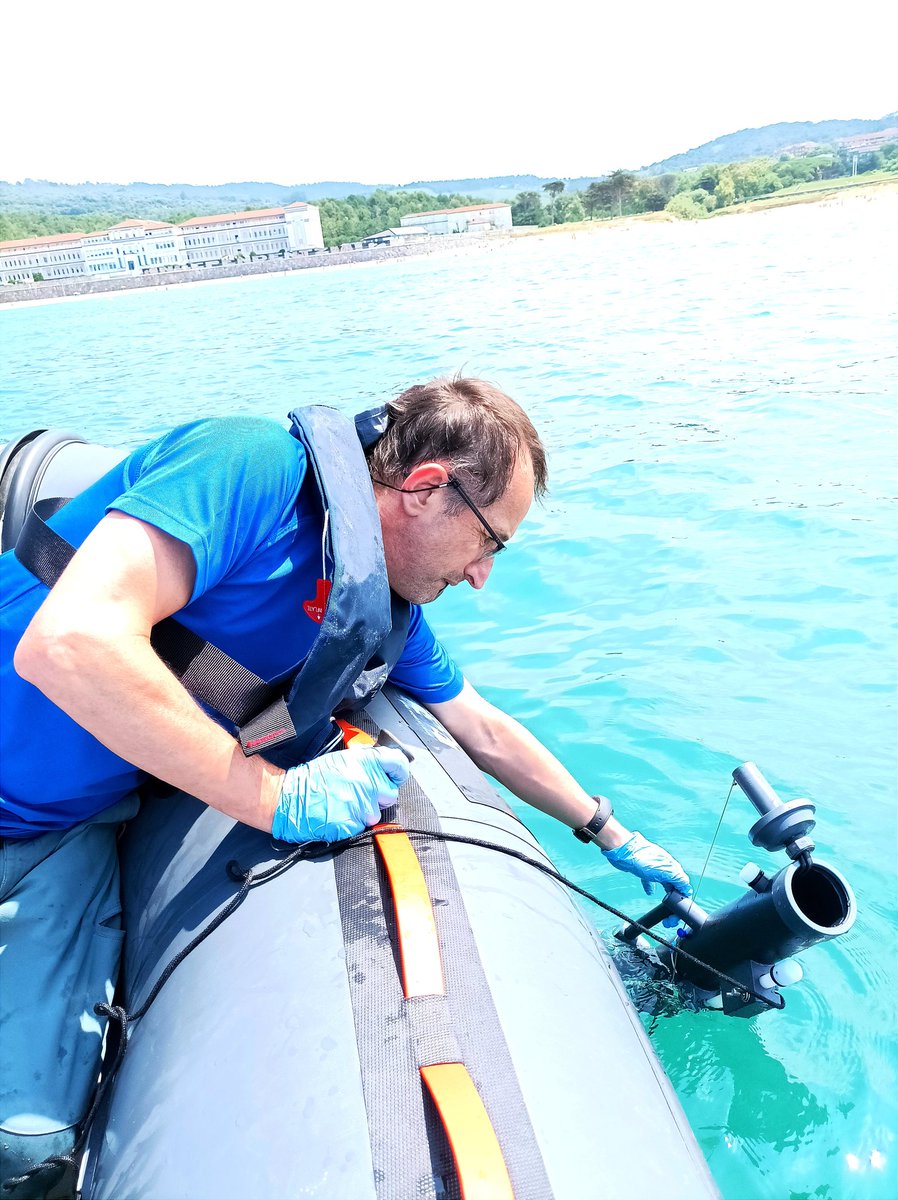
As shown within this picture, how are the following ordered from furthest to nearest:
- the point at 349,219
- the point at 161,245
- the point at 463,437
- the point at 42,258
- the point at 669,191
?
the point at 349,219
the point at 161,245
the point at 42,258
the point at 669,191
the point at 463,437

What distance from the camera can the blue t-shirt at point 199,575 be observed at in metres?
1.48

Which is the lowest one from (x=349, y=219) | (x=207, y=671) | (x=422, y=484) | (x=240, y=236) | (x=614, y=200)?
(x=207, y=671)

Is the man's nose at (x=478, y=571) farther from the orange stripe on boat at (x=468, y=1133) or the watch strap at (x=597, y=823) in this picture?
the orange stripe on boat at (x=468, y=1133)

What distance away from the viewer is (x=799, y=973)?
6.08ft

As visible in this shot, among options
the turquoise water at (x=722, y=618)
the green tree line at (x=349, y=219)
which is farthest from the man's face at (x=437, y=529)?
the green tree line at (x=349, y=219)

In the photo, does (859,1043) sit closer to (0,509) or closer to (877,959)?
(877,959)

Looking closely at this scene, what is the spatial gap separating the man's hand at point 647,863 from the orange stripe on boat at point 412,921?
99cm

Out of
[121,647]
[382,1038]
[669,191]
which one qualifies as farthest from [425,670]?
[669,191]

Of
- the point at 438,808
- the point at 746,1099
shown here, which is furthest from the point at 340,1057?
the point at 746,1099

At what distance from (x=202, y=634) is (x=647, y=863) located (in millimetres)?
1320

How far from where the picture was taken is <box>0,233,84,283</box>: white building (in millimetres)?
94375

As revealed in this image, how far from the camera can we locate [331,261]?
244ft

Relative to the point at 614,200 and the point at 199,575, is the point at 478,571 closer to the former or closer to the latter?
the point at 199,575

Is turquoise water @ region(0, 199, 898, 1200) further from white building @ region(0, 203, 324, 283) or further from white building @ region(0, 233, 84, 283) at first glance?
white building @ region(0, 233, 84, 283)
